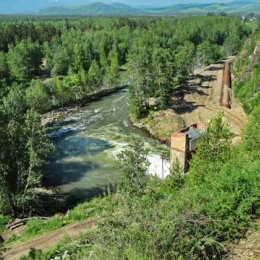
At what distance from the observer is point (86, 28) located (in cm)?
17050

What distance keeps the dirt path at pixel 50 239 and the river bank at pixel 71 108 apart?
3391 cm

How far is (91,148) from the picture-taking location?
50469mm

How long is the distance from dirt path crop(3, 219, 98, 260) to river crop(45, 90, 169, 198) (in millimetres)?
10767

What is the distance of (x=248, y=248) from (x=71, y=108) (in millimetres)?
55702

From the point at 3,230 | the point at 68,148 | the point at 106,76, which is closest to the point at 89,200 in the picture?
the point at 3,230

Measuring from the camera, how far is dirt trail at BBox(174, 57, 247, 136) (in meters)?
57.7

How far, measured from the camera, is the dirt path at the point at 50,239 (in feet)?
84.1

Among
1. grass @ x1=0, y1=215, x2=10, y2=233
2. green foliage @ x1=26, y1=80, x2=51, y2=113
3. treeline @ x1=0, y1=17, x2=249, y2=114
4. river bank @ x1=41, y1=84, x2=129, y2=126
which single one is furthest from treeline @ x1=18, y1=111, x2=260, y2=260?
treeline @ x1=0, y1=17, x2=249, y2=114

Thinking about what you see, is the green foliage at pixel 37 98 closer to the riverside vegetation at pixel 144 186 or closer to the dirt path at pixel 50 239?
the riverside vegetation at pixel 144 186

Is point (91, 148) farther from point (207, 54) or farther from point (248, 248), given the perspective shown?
point (207, 54)

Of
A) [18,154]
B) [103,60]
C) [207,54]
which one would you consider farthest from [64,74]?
[18,154]

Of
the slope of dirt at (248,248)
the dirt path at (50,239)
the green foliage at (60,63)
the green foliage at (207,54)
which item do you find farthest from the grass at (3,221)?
the green foliage at (207,54)

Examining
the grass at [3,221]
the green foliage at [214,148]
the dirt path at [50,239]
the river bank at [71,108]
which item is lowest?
the river bank at [71,108]

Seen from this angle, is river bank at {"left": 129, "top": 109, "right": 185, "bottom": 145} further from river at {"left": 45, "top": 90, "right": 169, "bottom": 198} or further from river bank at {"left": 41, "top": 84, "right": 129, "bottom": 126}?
river bank at {"left": 41, "top": 84, "right": 129, "bottom": 126}
